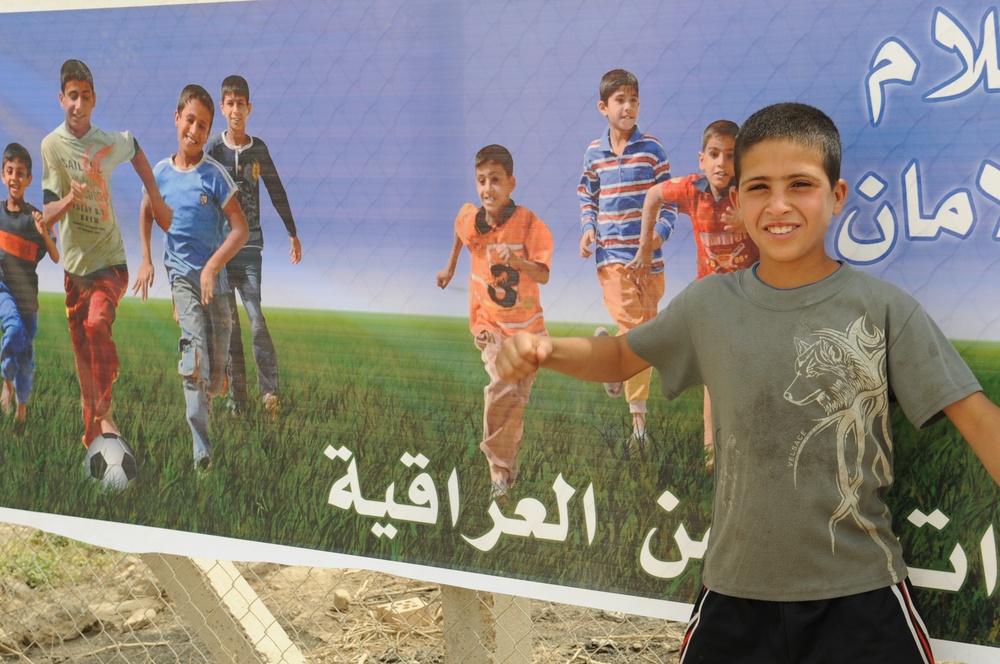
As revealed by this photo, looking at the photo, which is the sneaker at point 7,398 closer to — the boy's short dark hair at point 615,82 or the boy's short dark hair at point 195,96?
the boy's short dark hair at point 195,96

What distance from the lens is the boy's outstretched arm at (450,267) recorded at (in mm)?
2223

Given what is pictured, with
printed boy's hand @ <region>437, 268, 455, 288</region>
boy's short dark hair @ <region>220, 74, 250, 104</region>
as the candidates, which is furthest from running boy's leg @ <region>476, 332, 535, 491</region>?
boy's short dark hair @ <region>220, 74, 250, 104</region>

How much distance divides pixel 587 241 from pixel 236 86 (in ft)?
3.09

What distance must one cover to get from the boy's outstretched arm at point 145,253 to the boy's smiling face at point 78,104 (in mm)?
264

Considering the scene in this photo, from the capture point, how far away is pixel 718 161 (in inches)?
78.2

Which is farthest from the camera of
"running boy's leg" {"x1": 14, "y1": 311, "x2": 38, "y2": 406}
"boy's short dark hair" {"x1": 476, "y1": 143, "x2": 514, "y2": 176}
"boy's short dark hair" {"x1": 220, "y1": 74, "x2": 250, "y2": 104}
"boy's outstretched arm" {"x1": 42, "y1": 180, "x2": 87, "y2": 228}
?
"running boy's leg" {"x1": 14, "y1": 311, "x2": 38, "y2": 406}

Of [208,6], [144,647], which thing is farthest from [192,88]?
[144,647]

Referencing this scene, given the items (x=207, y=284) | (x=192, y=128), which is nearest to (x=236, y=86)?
(x=192, y=128)

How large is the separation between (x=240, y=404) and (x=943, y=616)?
64.0 inches

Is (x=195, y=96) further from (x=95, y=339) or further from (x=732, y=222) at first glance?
(x=732, y=222)

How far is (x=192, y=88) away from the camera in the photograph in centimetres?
242

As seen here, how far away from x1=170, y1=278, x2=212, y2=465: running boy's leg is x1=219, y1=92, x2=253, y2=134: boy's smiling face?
404mm

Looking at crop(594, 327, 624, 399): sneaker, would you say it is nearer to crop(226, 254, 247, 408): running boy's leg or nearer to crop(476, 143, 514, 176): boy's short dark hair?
crop(476, 143, 514, 176): boy's short dark hair

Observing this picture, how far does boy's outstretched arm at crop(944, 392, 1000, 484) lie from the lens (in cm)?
165
